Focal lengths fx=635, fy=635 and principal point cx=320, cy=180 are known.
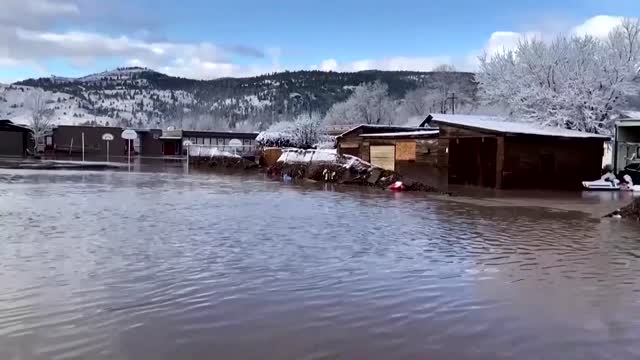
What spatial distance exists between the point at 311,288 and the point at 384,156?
27140 mm

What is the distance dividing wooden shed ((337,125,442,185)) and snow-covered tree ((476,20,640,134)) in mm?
7622

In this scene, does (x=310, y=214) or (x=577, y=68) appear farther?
(x=577, y=68)

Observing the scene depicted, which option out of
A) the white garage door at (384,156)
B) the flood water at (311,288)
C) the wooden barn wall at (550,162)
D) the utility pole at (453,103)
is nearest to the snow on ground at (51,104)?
the utility pole at (453,103)

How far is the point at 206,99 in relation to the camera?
610 feet

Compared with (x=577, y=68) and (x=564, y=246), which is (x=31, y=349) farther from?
(x=577, y=68)

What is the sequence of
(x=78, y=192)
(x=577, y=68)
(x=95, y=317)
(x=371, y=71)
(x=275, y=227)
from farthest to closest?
(x=371, y=71) < (x=577, y=68) < (x=78, y=192) < (x=275, y=227) < (x=95, y=317)

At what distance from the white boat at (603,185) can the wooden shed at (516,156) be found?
88cm

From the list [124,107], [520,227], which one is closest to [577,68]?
[520,227]

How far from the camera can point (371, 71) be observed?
132m

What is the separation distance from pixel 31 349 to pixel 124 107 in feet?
622

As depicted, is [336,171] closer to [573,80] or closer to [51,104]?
[573,80]

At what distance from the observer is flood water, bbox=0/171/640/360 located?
16.9 feet

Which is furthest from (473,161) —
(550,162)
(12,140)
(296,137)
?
(12,140)

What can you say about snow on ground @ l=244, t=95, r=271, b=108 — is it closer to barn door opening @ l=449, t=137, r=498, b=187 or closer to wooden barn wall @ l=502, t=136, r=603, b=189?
barn door opening @ l=449, t=137, r=498, b=187
